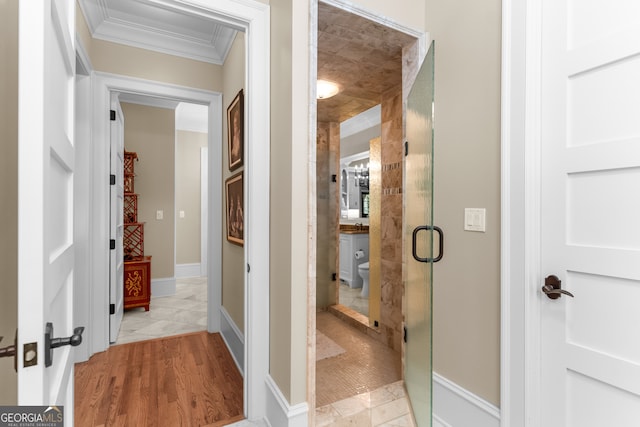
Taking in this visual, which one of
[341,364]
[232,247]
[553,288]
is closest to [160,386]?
[232,247]

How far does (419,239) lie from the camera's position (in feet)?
5.67

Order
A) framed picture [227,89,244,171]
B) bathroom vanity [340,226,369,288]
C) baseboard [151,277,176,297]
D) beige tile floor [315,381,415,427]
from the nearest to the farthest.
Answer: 1. beige tile floor [315,381,415,427]
2. framed picture [227,89,244,171]
3. baseboard [151,277,176,297]
4. bathroom vanity [340,226,369,288]

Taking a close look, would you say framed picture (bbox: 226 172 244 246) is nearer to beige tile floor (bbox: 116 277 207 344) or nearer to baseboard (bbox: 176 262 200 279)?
beige tile floor (bbox: 116 277 207 344)

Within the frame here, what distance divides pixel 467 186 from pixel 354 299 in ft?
10.3

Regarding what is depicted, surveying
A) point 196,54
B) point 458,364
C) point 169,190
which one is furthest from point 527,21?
point 169,190

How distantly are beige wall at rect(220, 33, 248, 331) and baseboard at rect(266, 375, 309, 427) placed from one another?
0.76 m

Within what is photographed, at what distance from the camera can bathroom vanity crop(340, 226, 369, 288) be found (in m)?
4.97

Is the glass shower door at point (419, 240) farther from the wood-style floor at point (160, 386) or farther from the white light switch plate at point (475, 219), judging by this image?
the wood-style floor at point (160, 386)

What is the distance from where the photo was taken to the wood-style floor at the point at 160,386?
6.12ft

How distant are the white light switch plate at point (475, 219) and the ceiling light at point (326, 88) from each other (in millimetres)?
1627

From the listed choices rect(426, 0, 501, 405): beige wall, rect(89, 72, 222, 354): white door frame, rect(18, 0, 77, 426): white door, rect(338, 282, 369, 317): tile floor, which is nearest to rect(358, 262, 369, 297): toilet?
rect(338, 282, 369, 317): tile floor

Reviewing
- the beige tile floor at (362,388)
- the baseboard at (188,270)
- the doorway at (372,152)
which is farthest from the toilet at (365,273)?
the baseboard at (188,270)

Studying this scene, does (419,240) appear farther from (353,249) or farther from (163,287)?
(163,287)

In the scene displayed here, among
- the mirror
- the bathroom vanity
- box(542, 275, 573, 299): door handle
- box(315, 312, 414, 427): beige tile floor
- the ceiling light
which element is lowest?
box(315, 312, 414, 427): beige tile floor
